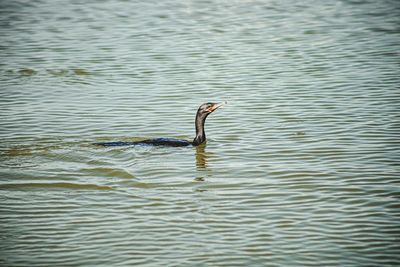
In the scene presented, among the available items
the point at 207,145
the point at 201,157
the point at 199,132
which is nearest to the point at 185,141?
the point at 199,132

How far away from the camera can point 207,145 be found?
1312 centimetres

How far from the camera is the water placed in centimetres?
900

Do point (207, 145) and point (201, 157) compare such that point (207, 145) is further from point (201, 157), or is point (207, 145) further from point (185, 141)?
point (201, 157)

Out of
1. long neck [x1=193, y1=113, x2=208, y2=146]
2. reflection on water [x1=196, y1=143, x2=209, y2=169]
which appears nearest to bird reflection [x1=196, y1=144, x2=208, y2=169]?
reflection on water [x1=196, y1=143, x2=209, y2=169]

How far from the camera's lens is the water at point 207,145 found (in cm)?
900

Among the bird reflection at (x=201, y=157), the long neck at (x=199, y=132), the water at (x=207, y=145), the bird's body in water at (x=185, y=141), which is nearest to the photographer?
the water at (x=207, y=145)

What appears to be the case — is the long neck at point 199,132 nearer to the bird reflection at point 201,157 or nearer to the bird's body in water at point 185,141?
the bird's body in water at point 185,141

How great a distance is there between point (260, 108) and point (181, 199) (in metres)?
5.29

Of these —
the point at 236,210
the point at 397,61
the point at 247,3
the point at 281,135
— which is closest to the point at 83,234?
the point at 236,210

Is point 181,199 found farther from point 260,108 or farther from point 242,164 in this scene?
point 260,108

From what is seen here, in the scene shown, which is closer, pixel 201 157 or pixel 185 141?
pixel 201 157

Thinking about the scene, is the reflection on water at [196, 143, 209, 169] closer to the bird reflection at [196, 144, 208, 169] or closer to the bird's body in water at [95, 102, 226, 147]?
the bird reflection at [196, 144, 208, 169]

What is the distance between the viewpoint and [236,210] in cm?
995

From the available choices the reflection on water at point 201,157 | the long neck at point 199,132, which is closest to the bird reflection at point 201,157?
the reflection on water at point 201,157
